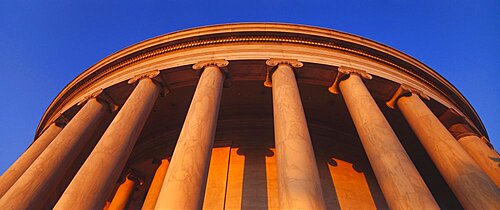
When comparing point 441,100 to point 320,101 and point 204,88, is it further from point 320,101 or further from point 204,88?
point 204,88

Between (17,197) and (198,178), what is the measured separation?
17088 mm

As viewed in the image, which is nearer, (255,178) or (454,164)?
(454,164)

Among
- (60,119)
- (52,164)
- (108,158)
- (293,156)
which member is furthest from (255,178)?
(60,119)

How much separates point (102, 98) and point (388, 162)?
3404 centimetres

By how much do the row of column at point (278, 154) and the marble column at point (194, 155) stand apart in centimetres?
7

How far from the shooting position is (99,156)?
28672 millimetres

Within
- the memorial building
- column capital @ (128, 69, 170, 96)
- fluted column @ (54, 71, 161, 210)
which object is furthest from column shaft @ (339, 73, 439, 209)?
column capital @ (128, 69, 170, 96)

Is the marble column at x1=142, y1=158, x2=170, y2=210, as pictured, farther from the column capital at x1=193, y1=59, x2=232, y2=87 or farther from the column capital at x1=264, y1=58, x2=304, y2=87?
the column capital at x1=264, y1=58, x2=304, y2=87

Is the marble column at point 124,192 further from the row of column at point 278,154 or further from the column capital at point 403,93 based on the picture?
the column capital at point 403,93

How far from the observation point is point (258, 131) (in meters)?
52.8

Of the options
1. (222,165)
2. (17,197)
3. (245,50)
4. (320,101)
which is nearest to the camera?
(17,197)

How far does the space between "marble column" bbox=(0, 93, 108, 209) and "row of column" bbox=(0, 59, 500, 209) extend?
88 millimetres

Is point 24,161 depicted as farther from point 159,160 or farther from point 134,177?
point 134,177

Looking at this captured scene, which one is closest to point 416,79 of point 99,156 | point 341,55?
point 341,55
